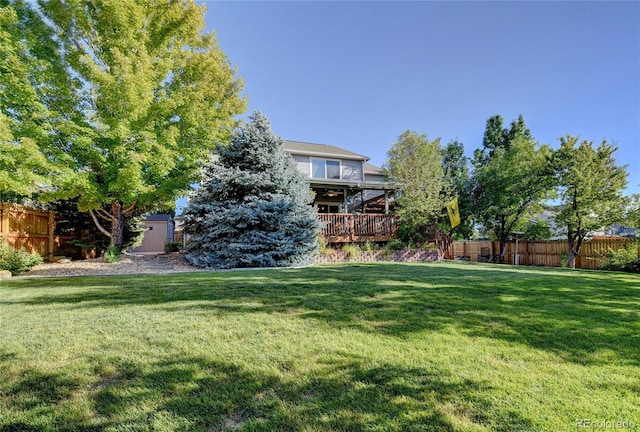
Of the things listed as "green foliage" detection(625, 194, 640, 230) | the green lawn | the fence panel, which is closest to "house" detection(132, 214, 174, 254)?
the fence panel

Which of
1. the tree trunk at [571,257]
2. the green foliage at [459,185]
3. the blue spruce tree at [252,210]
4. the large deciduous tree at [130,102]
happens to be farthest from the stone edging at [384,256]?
the tree trunk at [571,257]

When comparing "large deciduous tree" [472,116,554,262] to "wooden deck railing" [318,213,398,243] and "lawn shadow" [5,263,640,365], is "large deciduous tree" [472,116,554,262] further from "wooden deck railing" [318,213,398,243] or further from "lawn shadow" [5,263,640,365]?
"lawn shadow" [5,263,640,365]

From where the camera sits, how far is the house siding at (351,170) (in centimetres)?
1978

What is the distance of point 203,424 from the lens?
181 cm

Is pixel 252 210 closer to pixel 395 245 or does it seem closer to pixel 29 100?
pixel 395 245

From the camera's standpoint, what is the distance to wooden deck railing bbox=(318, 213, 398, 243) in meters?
13.4

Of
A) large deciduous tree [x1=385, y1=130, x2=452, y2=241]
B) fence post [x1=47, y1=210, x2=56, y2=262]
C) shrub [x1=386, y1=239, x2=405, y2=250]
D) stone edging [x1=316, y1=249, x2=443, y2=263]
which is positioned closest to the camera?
fence post [x1=47, y1=210, x2=56, y2=262]

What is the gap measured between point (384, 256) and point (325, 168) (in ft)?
28.9

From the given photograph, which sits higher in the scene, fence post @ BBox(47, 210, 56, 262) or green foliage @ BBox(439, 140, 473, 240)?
green foliage @ BBox(439, 140, 473, 240)

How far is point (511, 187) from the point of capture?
18.5m

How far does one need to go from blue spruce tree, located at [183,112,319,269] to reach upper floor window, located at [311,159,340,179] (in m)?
8.07

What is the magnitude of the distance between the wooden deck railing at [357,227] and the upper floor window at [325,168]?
612 cm

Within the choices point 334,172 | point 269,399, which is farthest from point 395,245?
point 269,399

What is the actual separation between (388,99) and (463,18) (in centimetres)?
635
